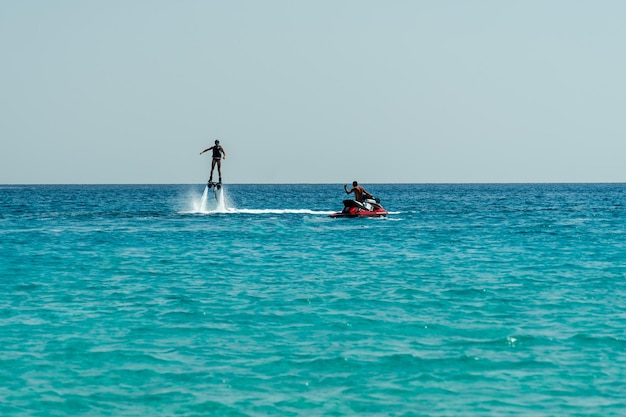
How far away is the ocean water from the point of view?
33.3 feet

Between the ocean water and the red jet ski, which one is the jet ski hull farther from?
the ocean water

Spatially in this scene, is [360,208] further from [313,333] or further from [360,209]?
[313,333]

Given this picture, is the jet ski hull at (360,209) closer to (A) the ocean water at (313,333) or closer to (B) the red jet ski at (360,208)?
(B) the red jet ski at (360,208)

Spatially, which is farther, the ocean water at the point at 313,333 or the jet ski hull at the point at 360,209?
the jet ski hull at the point at 360,209

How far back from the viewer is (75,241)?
33656 millimetres

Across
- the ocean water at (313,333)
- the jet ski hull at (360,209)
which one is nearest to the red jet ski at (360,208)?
the jet ski hull at (360,209)

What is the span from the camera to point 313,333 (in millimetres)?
13750

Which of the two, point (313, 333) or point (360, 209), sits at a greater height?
point (360, 209)

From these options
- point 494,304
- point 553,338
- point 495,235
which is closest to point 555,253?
point 495,235

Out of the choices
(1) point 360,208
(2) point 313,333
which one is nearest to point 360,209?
(1) point 360,208

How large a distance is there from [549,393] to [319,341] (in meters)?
4.10

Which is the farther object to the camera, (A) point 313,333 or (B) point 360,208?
(B) point 360,208

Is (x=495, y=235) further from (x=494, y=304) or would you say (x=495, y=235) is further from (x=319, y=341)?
(x=319, y=341)

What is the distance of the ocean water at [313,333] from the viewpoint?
10148 mm
